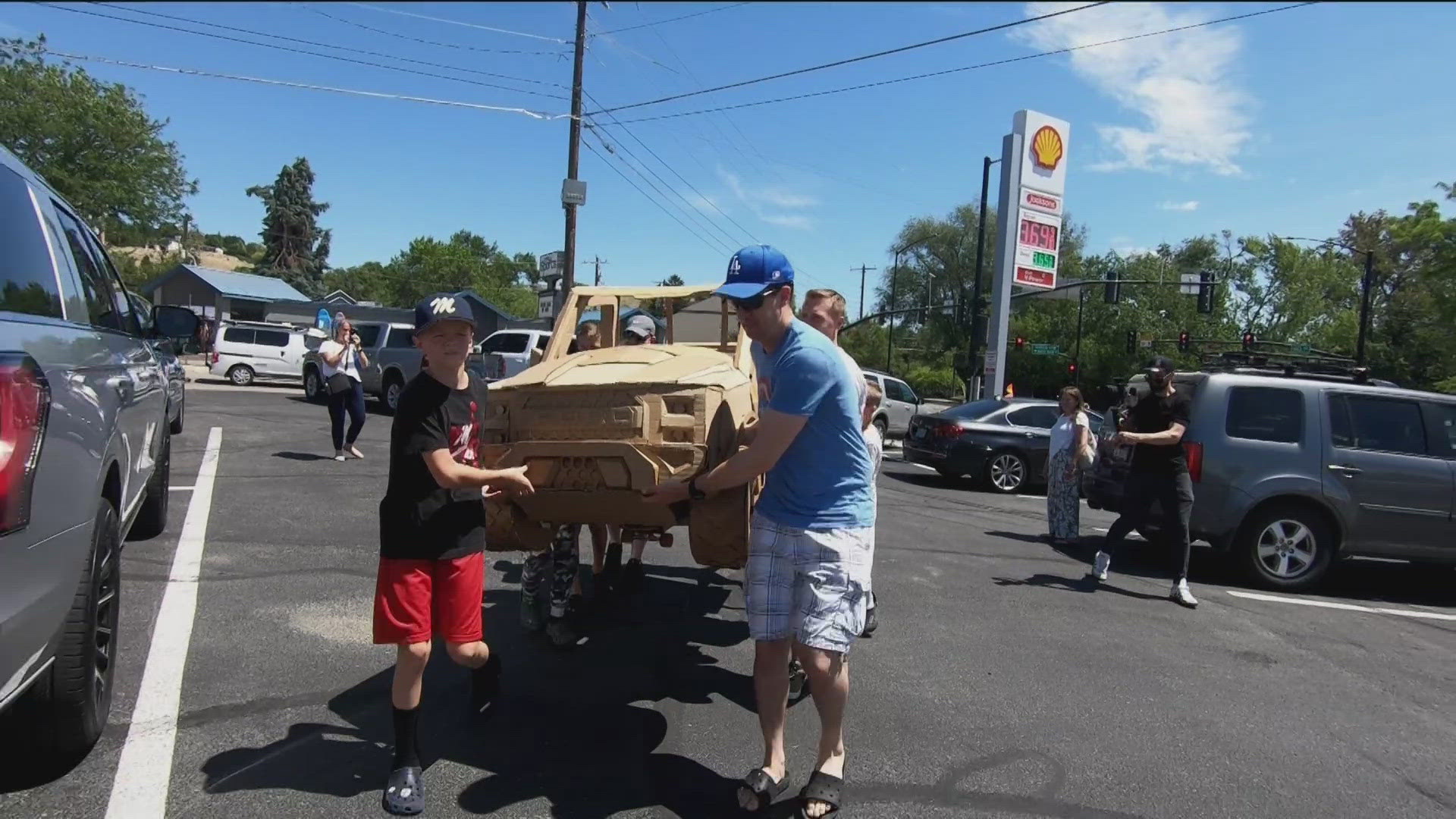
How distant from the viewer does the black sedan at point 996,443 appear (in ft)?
42.5

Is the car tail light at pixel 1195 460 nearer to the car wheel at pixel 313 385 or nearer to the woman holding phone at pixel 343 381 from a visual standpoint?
the woman holding phone at pixel 343 381

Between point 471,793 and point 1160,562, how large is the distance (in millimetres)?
6881

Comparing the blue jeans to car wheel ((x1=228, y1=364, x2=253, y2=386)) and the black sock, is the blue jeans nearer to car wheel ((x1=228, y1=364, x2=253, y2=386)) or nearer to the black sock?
the black sock

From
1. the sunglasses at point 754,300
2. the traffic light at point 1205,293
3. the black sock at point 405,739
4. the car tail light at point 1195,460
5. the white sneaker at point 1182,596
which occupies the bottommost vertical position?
the white sneaker at point 1182,596

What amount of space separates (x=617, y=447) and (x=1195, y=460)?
18.0ft

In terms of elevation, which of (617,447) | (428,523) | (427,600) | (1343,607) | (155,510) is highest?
(617,447)

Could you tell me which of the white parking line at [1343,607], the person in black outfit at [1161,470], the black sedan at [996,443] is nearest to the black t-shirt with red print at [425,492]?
the person in black outfit at [1161,470]

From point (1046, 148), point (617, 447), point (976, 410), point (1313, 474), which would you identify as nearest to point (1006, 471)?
point (976, 410)

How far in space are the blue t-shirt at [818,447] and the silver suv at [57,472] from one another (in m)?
2.11

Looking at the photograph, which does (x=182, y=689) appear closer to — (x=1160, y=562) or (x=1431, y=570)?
(x=1160, y=562)

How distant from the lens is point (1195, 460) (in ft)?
23.3

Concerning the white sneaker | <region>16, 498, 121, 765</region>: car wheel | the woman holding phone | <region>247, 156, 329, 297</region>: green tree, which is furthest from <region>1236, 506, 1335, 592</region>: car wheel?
<region>247, 156, 329, 297</region>: green tree

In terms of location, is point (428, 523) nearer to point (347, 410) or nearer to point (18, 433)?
point (18, 433)

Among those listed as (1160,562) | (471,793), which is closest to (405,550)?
(471,793)
